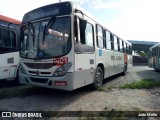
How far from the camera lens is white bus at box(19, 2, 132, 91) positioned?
22.6 feet

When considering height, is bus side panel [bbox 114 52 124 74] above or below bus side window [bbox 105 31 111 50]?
below

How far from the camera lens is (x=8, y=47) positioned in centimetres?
→ 1010

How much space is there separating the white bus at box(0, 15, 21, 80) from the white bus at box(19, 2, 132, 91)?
2.10m

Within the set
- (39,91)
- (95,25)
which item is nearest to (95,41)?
(95,25)

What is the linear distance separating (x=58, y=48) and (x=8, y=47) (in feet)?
13.3

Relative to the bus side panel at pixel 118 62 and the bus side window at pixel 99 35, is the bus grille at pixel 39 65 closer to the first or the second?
the bus side window at pixel 99 35

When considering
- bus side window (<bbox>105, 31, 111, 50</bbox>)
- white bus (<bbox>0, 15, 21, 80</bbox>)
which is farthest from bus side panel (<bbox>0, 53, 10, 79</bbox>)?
bus side window (<bbox>105, 31, 111, 50</bbox>)

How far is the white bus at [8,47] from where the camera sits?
9.80 m

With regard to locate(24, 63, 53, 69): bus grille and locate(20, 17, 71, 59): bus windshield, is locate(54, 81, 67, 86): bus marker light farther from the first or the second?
locate(20, 17, 71, 59): bus windshield

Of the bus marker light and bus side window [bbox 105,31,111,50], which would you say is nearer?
the bus marker light

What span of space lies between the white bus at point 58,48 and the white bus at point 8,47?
2.10m

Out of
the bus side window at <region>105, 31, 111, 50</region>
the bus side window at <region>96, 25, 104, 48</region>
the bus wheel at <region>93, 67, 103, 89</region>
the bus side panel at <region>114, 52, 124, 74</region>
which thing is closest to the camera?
the bus wheel at <region>93, 67, 103, 89</region>

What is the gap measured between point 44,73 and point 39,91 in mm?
1846

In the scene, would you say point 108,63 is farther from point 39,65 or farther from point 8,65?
point 8,65
